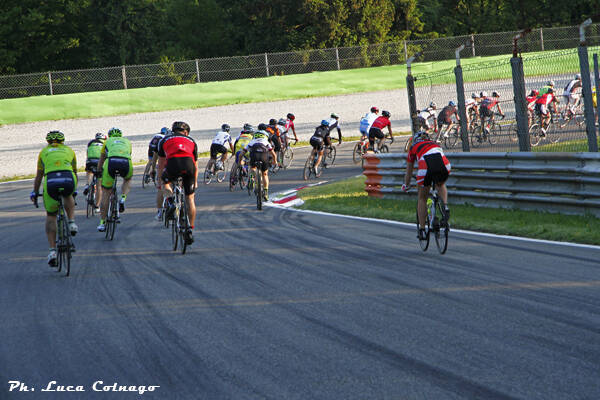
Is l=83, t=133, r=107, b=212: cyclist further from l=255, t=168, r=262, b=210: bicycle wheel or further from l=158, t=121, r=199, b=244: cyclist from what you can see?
l=158, t=121, r=199, b=244: cyclist

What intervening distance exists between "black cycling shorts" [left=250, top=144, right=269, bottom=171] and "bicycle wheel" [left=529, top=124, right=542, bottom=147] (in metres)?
6.14

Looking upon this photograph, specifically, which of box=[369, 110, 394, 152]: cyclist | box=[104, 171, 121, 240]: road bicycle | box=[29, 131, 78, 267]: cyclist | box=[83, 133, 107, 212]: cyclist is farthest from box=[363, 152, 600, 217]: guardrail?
box=[369, 110, 394, 152]: cyclist

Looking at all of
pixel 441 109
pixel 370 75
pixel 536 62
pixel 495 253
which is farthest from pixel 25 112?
pixel 495 253

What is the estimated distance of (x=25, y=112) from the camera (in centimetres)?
3441

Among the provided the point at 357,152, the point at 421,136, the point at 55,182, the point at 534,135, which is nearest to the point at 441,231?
the point at 421,136

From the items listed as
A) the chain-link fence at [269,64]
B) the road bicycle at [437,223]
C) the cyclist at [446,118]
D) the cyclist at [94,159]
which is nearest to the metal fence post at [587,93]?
the road bicycle at [437,223]

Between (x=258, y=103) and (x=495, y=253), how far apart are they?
2936cm

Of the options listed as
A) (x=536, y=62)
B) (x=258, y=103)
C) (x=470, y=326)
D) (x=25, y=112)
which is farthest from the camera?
(x=258, y=103)

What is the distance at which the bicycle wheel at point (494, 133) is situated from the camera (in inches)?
553

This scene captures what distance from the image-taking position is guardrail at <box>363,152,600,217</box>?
1142 cm

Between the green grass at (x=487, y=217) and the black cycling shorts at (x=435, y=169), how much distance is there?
1.72 m

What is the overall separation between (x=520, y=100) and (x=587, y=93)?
1.49 metres

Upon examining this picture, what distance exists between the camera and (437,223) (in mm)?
9609

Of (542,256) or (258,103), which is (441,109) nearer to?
(542,256)
